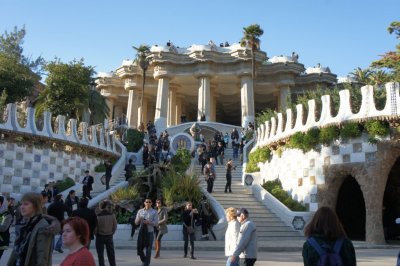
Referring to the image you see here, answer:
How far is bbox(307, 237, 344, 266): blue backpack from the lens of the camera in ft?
12.3

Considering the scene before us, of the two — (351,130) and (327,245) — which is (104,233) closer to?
(327,245)

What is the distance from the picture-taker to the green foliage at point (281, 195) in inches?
788

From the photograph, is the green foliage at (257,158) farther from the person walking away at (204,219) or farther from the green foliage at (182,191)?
the person walking away at (204,219)

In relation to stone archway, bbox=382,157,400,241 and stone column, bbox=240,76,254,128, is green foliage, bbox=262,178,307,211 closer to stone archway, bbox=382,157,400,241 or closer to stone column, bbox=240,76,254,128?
stone archway, bbox=382,157,400,241

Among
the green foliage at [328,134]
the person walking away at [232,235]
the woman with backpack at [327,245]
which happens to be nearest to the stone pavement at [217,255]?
the person walking away at [232,235]

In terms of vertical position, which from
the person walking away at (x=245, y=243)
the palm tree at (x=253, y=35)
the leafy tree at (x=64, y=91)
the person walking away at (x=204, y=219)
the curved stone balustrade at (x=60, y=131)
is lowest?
the person walking away at (x=204, y=219)

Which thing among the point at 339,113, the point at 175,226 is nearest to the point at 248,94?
the point at 339,113

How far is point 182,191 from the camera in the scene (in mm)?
18812

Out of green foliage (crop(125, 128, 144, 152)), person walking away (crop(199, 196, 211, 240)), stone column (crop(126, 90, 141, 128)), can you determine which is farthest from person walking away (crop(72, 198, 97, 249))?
stone column (crop(126, 90, 141, 128))

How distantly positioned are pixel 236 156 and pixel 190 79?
18943 millimetres

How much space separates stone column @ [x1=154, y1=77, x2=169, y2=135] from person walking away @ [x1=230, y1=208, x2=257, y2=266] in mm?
37086

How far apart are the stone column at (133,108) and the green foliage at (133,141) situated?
17.2 meters

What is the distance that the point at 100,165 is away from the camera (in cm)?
2666

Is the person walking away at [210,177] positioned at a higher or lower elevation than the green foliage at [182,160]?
lower
